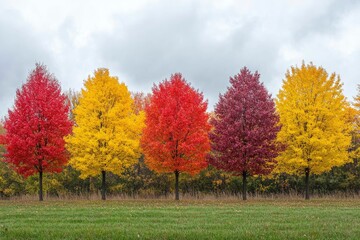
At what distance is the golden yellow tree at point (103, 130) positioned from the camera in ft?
110

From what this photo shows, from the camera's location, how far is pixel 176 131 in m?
32.4

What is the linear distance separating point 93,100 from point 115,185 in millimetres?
13208

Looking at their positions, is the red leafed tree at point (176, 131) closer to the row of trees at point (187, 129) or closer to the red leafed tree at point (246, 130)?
the row of trees at point (187, 129)

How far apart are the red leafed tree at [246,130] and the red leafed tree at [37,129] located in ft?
38.9

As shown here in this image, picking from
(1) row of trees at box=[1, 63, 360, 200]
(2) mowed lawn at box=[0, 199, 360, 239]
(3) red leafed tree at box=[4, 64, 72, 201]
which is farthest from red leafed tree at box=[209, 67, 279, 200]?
(2) mowed lawn at box=[0, 199, 360, 239]

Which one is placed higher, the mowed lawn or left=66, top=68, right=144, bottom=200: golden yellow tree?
left=66, top=68, right=144, bottom=200: golden yellow tree

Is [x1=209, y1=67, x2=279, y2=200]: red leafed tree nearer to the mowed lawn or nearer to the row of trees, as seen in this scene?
the row of trees

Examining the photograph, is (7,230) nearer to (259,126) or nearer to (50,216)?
(50,216)

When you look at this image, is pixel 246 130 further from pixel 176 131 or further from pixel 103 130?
pixel 103 130

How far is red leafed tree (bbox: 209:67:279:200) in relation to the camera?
32.2 meters

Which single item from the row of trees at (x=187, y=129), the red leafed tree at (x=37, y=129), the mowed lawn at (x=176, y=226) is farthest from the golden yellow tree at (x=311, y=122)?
the red leafed tree at (x=37, y=129)

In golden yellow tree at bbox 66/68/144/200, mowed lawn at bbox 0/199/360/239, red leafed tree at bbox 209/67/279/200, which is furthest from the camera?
golden yellow tree at bbox 66/68/144/200

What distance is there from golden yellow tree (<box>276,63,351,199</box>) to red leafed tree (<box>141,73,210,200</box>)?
6370 mm

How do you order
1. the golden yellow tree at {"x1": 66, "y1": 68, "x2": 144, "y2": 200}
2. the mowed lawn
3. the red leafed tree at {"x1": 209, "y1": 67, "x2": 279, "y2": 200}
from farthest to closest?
1. the golden yellow tree at {"x1": 66, "y1": 68, "x2": 144, "y2": 200}
2. the red leafed tree at {"x1": 209, "y1": 67, "x2": 279, "y2": 200}
3. the mowed lawn
